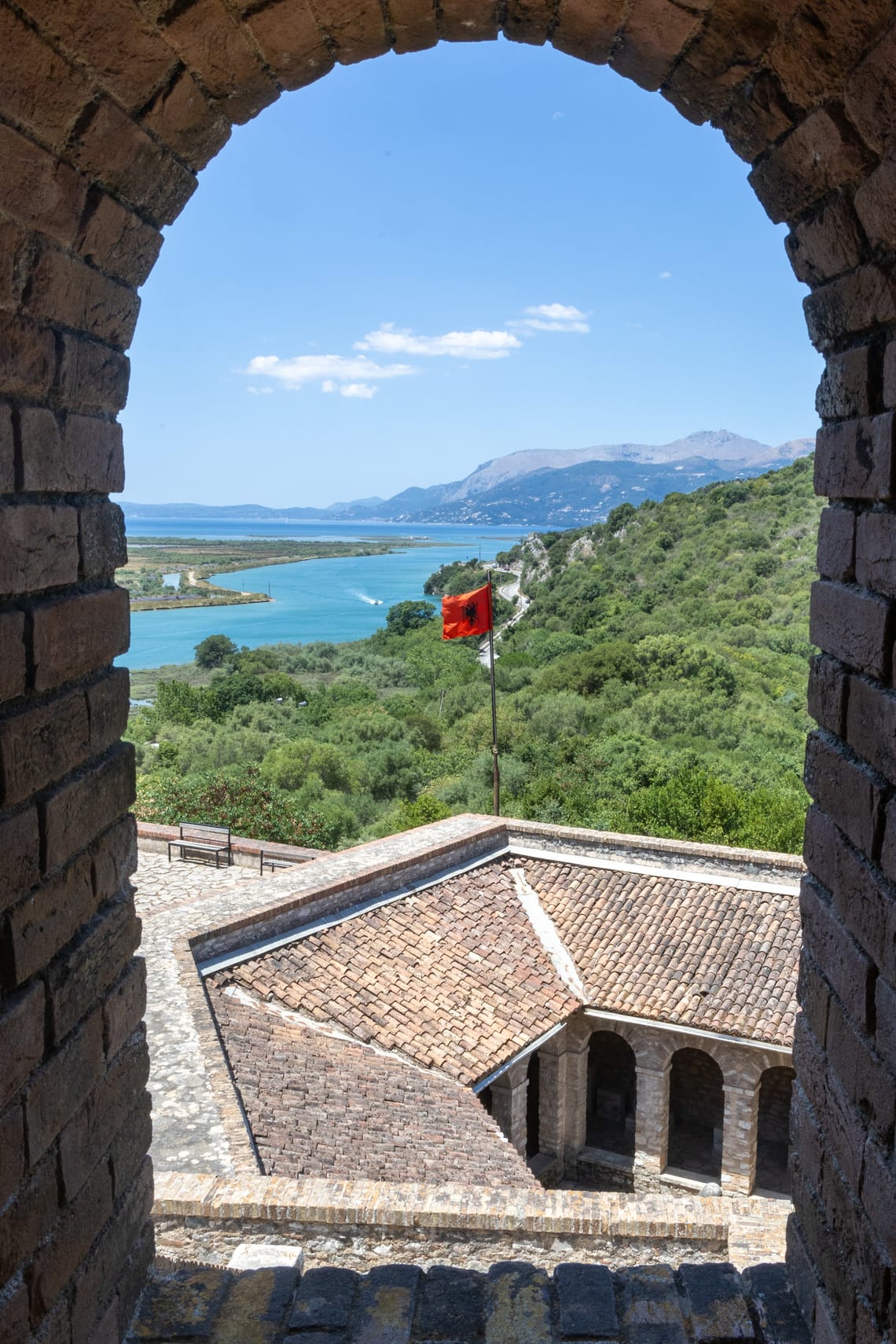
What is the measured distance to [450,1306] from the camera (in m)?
3.21

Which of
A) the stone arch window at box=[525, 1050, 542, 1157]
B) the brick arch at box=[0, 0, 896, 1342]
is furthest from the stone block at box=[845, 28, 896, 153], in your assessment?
the stone arch window at box=[525, 1050, 542, 1157]

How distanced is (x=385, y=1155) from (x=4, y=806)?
704 cm

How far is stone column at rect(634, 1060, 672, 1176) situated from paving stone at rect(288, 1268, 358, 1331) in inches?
405

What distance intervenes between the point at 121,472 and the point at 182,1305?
2.45m

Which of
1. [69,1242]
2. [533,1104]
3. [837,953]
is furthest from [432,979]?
[837,953]

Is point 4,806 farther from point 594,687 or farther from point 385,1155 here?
point 594,687

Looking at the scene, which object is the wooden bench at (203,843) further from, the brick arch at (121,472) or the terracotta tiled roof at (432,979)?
the brick arch at (121,472)

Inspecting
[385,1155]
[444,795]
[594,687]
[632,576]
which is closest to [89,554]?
[385,1155]

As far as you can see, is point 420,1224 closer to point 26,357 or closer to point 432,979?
point 26,357

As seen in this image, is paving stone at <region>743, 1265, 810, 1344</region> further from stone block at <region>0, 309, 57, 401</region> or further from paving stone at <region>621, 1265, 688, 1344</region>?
stone block at <region>0, 309, 57, 401</region>

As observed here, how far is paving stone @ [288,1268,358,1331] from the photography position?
3066 mm

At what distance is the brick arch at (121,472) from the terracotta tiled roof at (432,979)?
822 centimetres

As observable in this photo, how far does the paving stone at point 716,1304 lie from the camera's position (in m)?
3.01

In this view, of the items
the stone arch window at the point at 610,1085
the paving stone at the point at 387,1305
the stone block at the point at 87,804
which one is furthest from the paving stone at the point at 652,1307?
the stone arch window at the point at 610,1085
